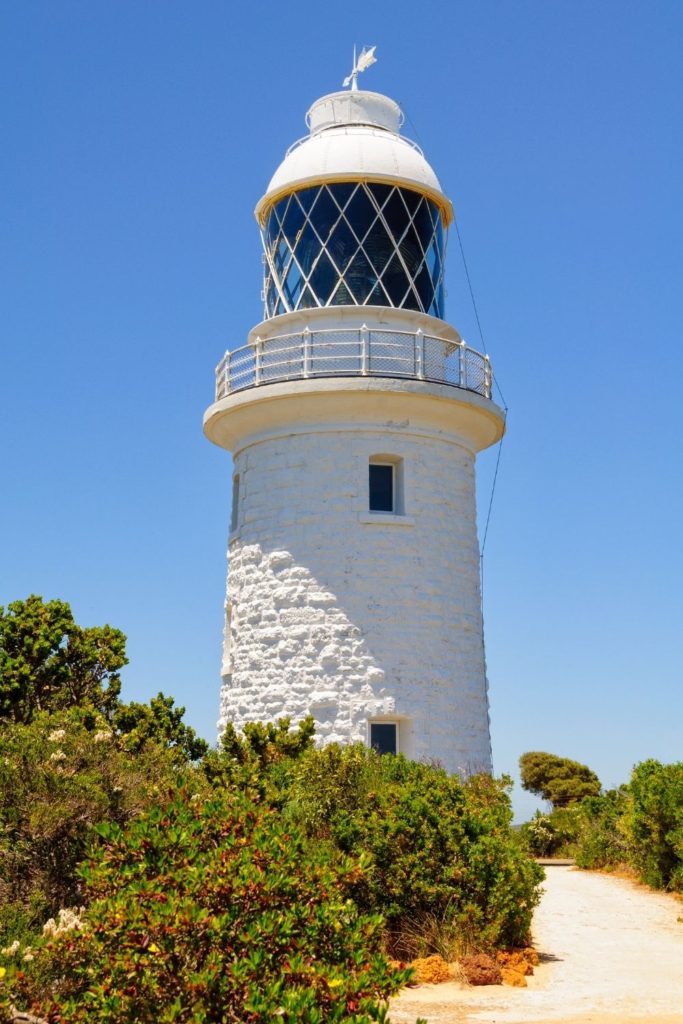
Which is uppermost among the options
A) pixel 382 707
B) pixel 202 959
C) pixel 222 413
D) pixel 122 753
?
pixel 222 413

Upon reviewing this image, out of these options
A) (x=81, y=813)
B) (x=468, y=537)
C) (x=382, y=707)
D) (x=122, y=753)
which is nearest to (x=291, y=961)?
(x=81, y=813)

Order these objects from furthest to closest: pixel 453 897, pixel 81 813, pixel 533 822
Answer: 1. pixel 533 822
2. pixel 453 897
3. pixel 81 813

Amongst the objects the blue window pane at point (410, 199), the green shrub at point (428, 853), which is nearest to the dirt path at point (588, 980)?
the green shrub at point (428, 853)

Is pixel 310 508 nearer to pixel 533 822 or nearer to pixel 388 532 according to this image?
pixel 388 532

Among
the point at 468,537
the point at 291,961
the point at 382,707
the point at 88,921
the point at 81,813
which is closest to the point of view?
the point at 291,961

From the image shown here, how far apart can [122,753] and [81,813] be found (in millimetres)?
1470

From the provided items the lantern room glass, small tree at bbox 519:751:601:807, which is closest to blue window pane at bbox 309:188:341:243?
the lantern room glass

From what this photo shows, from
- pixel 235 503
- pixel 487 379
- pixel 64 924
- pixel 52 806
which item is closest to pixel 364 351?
pixel 487 379

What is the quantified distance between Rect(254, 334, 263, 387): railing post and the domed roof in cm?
A: 286

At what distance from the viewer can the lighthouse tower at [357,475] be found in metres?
14.8

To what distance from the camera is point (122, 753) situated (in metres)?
10.0

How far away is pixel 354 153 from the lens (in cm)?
1664

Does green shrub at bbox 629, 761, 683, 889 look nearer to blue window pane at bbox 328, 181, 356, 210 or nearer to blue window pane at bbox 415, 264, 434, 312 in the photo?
blue window pane at bbox 415, 264, 434, 312

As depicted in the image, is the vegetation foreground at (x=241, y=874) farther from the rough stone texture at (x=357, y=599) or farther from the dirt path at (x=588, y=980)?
the rough stone texture at (x=357, y=599)
